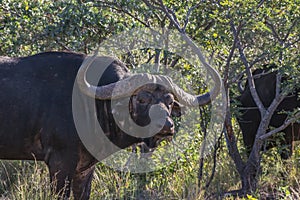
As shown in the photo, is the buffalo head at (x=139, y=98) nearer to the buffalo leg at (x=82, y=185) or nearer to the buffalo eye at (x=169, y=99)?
the buffalo eye at (x=169, y=99)

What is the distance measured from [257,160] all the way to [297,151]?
4.32 feet

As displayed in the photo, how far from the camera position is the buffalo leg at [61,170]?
6.31 metres

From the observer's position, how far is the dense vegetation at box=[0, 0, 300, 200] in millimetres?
7238

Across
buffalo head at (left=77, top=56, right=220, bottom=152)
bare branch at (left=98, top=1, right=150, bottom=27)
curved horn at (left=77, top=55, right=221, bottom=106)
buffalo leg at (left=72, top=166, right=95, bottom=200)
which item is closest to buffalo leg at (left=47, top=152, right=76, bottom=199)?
buffalo leg at (left=72, top=166, right=95, bottom=200)

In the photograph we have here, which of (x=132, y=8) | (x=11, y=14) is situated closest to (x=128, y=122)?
(x=132, y=8)

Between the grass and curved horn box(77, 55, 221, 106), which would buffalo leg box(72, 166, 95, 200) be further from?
curved horn box(77, 55, 221, 106)

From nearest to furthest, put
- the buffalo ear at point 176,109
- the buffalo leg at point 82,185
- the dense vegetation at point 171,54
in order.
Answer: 1. the buffalo ear at point 176,109
2. the buffalo leg at point 82,185
3. the dense vegetation at point 171,54

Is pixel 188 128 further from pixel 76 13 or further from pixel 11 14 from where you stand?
pixel 11 14

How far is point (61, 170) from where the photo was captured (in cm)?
633

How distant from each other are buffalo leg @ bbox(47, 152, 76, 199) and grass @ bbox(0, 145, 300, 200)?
492 mm

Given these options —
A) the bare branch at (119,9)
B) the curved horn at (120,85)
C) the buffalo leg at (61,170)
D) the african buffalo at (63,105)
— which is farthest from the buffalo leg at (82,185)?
the bare branch at (119,9)

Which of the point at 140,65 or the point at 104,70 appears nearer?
the point at 104,70

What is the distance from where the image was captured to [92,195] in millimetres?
7305

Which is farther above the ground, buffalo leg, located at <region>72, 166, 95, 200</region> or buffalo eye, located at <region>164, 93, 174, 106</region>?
buffalo eye, located at <region>164, 93, 174, 106</region>
